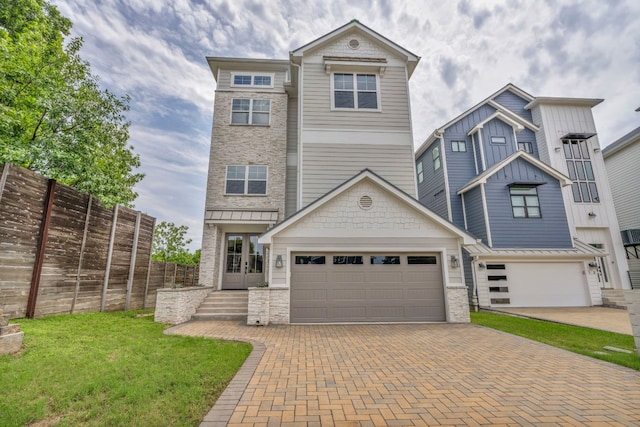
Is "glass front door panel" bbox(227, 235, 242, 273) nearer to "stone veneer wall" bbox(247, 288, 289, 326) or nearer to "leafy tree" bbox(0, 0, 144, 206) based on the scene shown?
"stone veneer wall" bbox(247, 288, 289, 326)

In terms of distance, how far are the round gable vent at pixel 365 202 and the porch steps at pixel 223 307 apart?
18.5 ft

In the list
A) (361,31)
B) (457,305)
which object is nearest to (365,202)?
(457,305)

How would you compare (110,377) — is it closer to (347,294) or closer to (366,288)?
(347,294)

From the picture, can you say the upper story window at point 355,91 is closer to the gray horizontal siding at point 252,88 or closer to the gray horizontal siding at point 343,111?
the gray horizontal siding at point 343,111

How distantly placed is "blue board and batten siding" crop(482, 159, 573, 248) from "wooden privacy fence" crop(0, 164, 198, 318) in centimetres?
1617

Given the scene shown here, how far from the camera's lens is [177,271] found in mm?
14219

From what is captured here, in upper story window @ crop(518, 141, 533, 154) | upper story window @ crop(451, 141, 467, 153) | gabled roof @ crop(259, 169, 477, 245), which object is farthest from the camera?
upper story window @ crop(518, 141, 533, 154)

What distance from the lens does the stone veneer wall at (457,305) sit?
9133 millimetres

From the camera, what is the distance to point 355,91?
12430 mm

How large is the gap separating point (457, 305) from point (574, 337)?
2897 millimetres

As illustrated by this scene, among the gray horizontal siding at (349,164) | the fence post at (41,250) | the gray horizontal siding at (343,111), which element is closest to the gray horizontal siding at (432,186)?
the gray horizontal siding at (349,164)

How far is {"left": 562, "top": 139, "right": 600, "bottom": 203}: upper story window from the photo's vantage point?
653 inches

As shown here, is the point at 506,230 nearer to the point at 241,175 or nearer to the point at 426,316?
the point at 426,316

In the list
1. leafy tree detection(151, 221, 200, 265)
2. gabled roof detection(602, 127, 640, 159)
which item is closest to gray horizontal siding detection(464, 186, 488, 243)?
gabled roof detection(602, 127, 640, 159)
